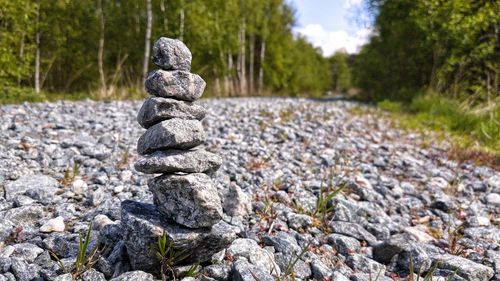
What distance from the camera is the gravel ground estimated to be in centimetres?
282

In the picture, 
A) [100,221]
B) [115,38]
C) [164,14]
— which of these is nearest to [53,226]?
[100,221]

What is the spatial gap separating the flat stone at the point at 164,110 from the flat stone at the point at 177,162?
250 millimetres

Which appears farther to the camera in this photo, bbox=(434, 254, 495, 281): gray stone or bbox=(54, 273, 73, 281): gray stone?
bbox=(434, 254, 495, 281): gray stone

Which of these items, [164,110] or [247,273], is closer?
[247,273]

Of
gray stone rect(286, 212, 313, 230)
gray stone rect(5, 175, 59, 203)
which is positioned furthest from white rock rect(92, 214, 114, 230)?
gray stone rect(286, 212, 313, 230)

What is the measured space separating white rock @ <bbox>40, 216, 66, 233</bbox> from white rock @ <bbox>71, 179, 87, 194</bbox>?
0.83 m

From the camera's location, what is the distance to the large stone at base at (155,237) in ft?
8.19

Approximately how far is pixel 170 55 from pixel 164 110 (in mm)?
388

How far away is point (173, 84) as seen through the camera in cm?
270

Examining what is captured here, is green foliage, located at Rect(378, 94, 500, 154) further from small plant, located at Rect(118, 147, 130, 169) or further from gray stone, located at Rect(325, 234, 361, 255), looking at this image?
small plant, located at Rect(118, 147, 130, 169)

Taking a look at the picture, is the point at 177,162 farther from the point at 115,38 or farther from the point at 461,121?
the point at 115,38

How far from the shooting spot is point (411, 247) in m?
3.29

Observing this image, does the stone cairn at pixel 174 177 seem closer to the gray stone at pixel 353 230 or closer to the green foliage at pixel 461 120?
the gray stone at pixel 353 230

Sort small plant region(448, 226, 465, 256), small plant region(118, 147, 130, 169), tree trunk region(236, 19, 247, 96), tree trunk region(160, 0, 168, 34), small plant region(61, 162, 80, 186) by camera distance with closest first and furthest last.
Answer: small plant region(448, 226, 465, 256), small plant region(61, 162, 80, 186), small plant region(118, 147, 130, 169), tree trunk region(160, 0, 168, 34), tree trunk region(236, 19, 247, 96)
